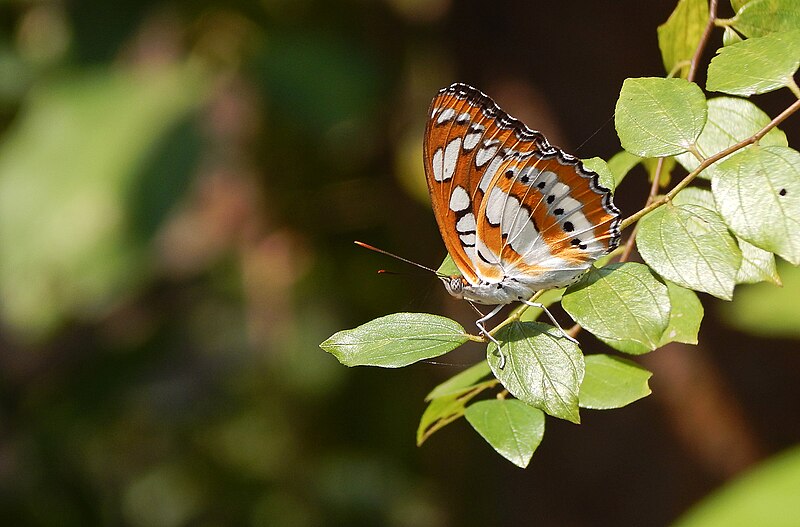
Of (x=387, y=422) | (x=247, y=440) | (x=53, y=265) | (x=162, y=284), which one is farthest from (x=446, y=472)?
(x=53, y=265)

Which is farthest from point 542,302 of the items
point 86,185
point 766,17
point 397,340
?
point 86,185

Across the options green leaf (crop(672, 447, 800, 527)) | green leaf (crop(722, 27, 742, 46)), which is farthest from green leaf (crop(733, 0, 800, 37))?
green leaf (crop(672, 447, 800, 527))

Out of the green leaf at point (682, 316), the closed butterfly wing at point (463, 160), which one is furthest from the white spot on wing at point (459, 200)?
the green leaf at point (682, 316)

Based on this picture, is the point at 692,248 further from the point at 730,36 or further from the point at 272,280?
the point at 272,280

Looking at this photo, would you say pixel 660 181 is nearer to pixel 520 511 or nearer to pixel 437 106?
pixel 437 106

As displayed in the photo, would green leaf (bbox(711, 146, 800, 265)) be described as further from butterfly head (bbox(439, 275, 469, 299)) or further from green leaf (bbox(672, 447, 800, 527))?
green leaf (bbox(672, 447, 800, 527))
